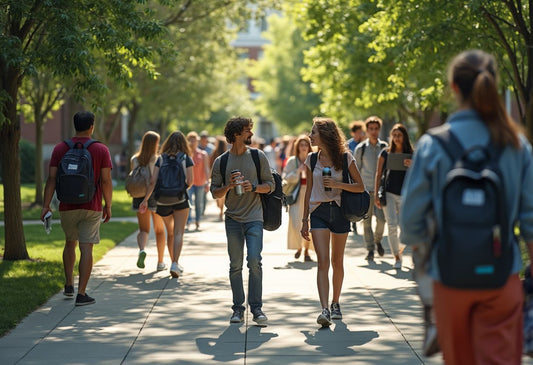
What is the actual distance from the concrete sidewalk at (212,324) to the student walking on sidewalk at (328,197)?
1.87 ft

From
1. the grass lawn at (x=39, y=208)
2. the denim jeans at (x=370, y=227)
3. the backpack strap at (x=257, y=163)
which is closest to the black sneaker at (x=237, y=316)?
the backpack strap at (x=257, y=163)

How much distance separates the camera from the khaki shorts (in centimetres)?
909

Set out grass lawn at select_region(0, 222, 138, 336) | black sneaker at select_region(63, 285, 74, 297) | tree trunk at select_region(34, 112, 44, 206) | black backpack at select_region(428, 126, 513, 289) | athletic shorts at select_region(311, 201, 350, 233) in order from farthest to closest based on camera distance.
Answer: tree trunk at select_region(34, 112, 44, 206) → black sneaker at select_region(63, 285, 74, 297) → grass lawn at select_region(0, 222, 138, 336) → athletic shorts at select_region(311, 201, 350, 233) → black backpack at select_region(428, 126, 513, 289)

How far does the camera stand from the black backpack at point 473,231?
3.78 meters

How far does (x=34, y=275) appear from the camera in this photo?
11008 mm

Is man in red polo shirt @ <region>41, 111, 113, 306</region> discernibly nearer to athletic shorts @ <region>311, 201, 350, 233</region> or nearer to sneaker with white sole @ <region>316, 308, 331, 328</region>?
athletic shorts @ <region>311, 201, 350, 233</region>

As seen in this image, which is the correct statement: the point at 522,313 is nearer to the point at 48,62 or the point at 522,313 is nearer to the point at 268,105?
the point at 48,62

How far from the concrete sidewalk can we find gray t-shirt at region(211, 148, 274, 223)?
933 millimetres

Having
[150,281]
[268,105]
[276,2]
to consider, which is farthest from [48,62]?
[268,105]

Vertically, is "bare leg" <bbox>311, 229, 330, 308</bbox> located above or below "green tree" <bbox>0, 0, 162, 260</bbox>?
below

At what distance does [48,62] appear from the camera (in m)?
11.2

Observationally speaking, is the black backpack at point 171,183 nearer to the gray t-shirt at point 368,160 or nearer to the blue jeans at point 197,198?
the gray t-shirt at point 368,160

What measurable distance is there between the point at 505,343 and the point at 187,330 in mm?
4330

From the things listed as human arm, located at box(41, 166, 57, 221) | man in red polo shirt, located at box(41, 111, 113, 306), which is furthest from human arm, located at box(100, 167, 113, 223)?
human arm, located at box(41, 166, 57, 221)
